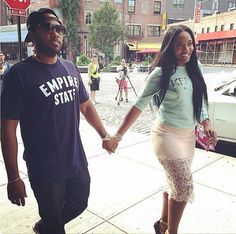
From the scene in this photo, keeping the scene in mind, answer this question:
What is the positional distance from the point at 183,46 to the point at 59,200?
1.49m

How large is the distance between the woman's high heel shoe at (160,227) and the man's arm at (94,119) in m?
0.83

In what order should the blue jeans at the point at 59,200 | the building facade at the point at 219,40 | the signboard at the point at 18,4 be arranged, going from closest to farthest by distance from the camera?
the blue jeans at the point at 59,200 < the signboard at the point at 18,4 < the building facade at the point at 219,40

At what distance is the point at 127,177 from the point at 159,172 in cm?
52

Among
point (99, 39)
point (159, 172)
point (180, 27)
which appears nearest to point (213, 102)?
point (159, 172)

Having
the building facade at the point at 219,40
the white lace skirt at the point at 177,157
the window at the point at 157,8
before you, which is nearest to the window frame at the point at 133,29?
the window at the point at 157,8

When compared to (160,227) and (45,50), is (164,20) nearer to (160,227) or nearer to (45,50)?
(160,227)

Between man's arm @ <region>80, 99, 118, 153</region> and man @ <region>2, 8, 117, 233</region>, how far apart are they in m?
0.33

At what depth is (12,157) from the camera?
2043 millimetres

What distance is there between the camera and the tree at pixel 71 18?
4200 centimetres

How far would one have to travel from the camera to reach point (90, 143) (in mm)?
5891

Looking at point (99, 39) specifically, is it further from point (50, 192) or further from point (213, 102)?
point (50, 192)

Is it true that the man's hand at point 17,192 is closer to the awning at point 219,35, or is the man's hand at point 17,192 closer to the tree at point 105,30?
the tree at point 105,30

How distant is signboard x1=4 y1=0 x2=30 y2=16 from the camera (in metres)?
5.09

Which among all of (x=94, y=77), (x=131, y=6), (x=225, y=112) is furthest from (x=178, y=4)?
(x=225, y=112)
